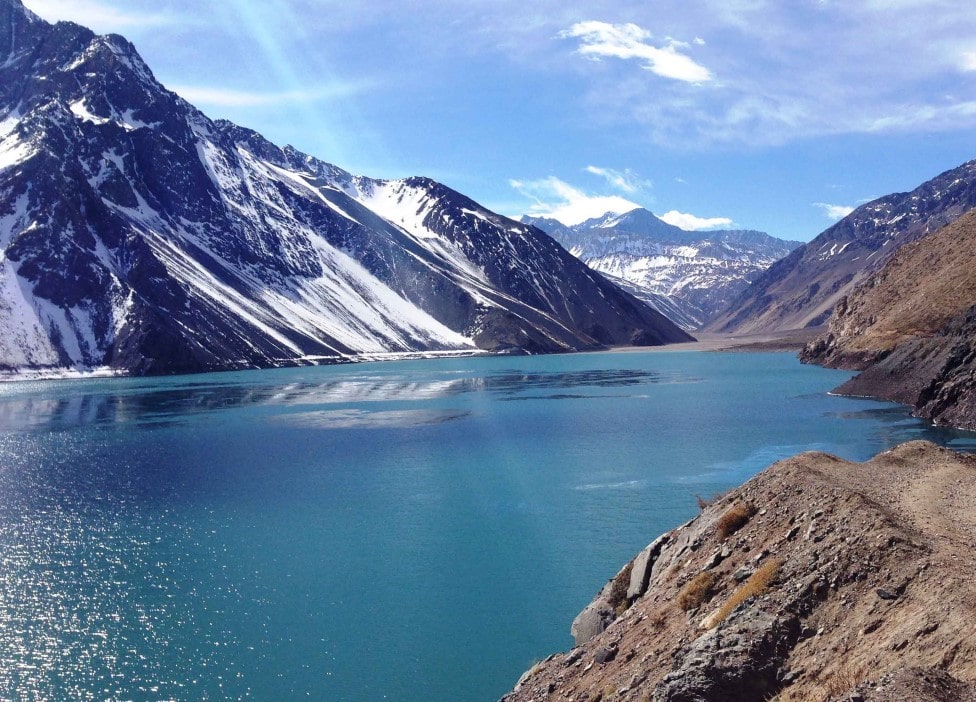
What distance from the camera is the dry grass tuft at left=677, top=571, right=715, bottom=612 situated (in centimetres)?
2127

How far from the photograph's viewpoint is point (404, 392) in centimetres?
14362

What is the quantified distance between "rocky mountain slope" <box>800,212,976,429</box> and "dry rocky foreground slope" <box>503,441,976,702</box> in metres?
65.2

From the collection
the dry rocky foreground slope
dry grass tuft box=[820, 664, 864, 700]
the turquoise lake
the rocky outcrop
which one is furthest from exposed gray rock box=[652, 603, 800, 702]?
the rocky outcrop

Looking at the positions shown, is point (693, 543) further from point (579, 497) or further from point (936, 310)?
point (936, 310)

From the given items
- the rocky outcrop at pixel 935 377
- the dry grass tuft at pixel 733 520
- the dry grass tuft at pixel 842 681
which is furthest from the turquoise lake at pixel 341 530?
the dry grass tuft at pixel 842 681

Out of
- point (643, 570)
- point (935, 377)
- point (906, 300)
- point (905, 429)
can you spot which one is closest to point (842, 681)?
point (643, 570)

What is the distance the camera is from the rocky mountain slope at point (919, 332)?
86688mm

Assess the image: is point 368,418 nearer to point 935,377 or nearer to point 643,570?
point 935,377

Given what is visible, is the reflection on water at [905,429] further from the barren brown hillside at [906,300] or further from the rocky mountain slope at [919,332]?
the barren brown hillside at [906,300]

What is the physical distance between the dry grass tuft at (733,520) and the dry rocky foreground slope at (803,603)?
0.06 m

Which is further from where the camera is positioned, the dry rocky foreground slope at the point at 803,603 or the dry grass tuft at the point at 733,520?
the dry grass tuft at the point at 733,520

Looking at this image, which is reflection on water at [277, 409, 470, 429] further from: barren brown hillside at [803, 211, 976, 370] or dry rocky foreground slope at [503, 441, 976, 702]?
dry rocky foreground slope at [503, 441, 976, 702]

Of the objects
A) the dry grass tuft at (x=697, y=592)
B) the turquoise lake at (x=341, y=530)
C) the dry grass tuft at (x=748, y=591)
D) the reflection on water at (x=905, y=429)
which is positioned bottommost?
the reflection on water at (x=905, y=429)

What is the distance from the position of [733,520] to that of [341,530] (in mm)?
30049
